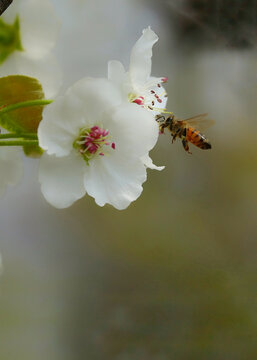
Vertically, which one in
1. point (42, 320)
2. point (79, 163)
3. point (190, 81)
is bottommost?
point (79, 163)

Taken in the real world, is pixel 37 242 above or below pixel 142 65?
above

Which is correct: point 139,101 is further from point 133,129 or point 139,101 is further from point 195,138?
point 195,138

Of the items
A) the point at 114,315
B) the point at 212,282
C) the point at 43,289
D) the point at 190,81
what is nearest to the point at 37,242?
the point at 43,289

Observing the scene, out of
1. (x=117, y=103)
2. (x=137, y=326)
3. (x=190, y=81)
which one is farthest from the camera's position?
(x=190, y=81)

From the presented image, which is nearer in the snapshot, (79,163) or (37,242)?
(79,163)

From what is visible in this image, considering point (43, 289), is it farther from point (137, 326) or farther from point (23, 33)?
point (23, 33)

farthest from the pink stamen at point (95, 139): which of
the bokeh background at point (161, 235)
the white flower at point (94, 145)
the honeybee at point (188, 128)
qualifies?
the bokeh background at point (161, 235)

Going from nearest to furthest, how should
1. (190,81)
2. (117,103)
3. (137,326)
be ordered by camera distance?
1. (117,103)
2. (137,326)
3. (190,81)
